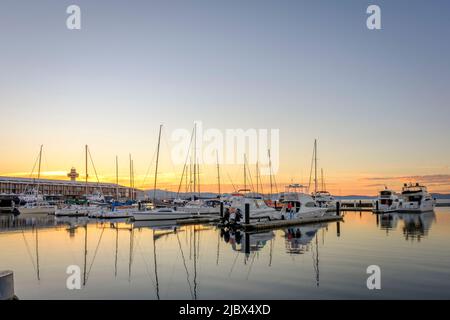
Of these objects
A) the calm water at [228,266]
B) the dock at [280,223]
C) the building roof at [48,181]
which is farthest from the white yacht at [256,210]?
the building roof at [48,181]

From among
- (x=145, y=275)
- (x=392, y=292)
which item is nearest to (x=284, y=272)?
(x=392, y=292)

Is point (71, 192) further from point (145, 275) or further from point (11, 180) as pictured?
point (145, 275)

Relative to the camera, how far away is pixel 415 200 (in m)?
81.5

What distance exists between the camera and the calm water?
1648 cm

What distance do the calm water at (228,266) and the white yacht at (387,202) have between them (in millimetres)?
42269

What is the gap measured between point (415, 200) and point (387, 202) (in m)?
6.59

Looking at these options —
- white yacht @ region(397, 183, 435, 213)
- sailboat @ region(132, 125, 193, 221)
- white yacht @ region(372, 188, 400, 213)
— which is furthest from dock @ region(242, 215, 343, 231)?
white yacht @ region(397, 183, 435, 213)

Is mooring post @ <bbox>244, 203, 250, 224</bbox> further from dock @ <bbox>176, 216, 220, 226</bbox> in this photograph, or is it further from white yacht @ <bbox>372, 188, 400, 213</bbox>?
white yacht @ <bbox>372, 188, 400, 213</bbox>

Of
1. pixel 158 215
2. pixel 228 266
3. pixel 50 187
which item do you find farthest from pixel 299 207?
pixel 50 187

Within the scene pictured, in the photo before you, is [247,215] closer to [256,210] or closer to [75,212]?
[256,210]

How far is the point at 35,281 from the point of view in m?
18.3

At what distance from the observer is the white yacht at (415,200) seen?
78.9m
